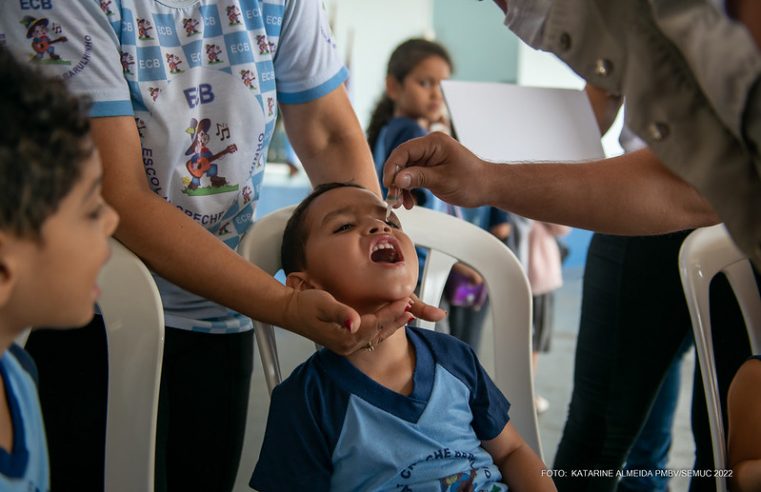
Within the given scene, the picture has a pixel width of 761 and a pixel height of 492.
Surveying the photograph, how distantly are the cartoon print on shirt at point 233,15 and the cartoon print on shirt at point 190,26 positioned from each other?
5cm

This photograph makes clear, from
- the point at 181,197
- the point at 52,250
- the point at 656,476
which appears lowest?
the point at 656,476

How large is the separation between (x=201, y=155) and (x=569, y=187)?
0.58 m

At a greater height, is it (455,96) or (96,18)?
(96,18)

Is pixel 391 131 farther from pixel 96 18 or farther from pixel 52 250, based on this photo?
pixel 52 250

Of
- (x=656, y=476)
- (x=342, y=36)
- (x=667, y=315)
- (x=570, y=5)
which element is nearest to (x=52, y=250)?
→ (x=570, y=5)

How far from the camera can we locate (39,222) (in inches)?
29.7

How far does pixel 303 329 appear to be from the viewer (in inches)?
43.1

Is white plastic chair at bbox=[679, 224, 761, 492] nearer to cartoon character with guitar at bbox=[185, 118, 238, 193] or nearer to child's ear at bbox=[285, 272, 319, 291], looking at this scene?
child's ear at bbox=[285, 272, 319, 291]

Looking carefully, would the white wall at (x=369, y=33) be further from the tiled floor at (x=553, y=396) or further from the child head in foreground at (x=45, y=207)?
the child head in foreground at (x=45, y=207)

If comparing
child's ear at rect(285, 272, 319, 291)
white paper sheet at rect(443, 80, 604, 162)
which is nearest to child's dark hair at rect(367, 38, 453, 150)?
white paper sheet at rect(443, 80, 604, 162)

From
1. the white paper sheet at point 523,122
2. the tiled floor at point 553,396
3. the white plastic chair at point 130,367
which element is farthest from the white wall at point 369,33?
the white plastic chair at point 130,367

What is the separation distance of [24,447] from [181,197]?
0.50 m

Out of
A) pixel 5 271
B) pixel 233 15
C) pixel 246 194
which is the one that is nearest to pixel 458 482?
pixel 246 194

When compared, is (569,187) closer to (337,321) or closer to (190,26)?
(337,321)
